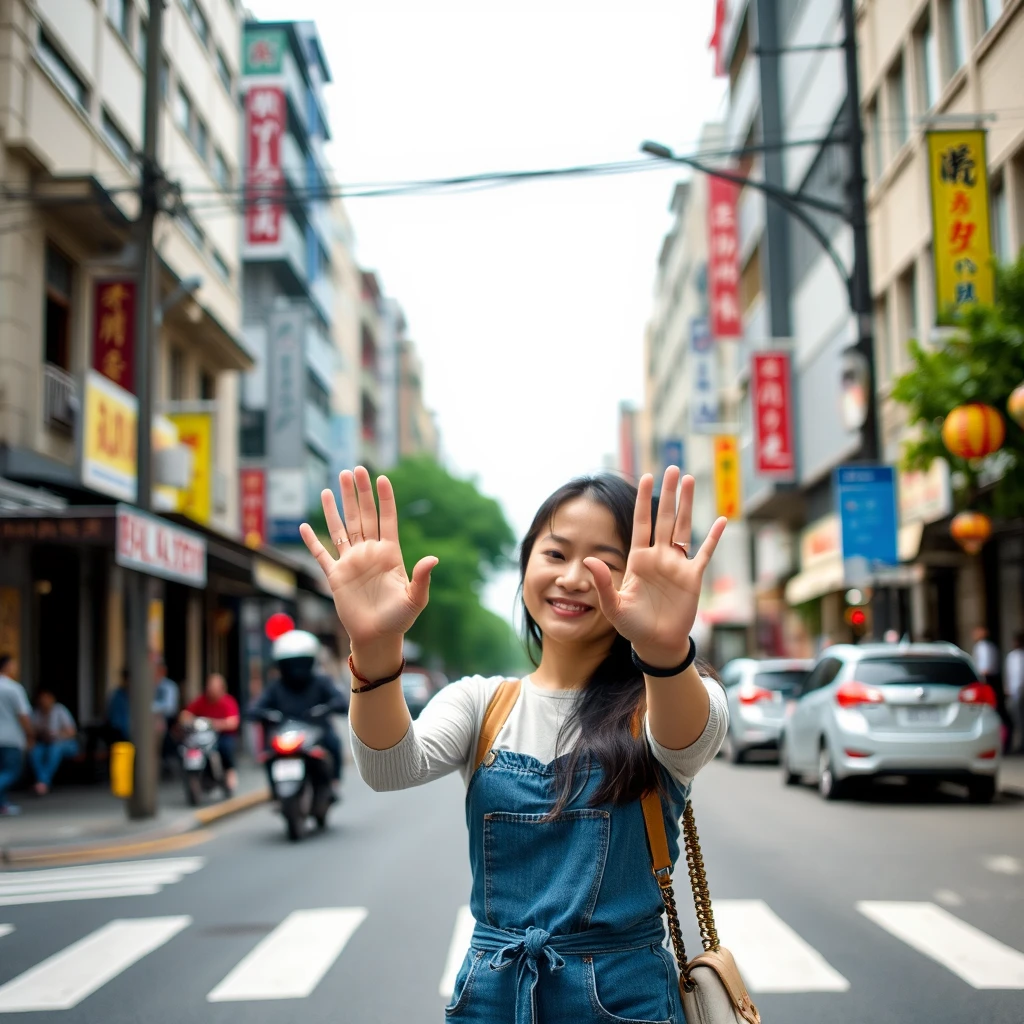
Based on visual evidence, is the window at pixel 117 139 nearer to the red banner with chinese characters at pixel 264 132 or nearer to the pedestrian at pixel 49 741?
the red banner with chinese characters at pixel 264 132

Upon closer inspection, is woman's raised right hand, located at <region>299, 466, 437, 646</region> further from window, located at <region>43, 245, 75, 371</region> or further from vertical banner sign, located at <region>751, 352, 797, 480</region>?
vertical banner sign, located at <region>751, 352, 797, 480</region>

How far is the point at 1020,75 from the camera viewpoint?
30.8ft

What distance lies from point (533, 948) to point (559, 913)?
80mm

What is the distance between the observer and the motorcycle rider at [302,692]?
12477 mm

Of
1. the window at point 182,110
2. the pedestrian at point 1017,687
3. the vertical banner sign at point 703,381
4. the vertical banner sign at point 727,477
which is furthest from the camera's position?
the vertical banner sign at point 703,381

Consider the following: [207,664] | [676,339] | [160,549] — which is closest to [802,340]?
[207,664]

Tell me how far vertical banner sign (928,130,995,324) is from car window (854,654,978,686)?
4.15 m

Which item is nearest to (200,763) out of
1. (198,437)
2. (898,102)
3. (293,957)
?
(293,957)

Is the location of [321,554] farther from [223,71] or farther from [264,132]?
[223,71]

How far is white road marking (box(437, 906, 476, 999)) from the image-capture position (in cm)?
621

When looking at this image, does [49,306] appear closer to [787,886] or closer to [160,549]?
[160,549]

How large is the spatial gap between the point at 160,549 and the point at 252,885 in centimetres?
553

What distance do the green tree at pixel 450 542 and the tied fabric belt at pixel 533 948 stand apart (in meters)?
56.6

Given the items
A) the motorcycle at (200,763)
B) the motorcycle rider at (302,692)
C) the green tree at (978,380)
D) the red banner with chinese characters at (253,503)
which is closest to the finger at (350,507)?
the motorcycle rider at (302,692)
